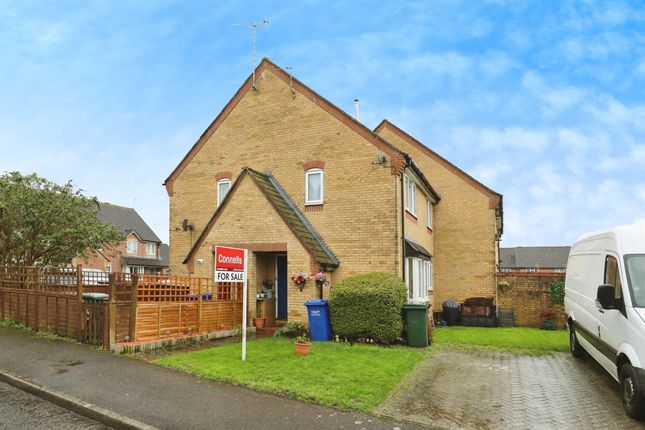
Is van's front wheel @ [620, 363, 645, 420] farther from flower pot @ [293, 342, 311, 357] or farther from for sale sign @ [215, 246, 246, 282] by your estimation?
for sale sign @ [215, 246, 246, 282]

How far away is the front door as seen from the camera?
52.9 ft

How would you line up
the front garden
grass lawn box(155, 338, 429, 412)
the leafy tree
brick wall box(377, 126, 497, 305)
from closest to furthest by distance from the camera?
1. grass lawn box(155, 338, 429, 412)
2. the front garden
3. the leafy tree
4. brick wall box(377, 126, 497, 305)

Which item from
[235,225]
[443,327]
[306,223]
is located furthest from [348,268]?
[443,327]

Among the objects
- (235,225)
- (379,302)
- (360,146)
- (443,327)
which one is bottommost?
(443,327)

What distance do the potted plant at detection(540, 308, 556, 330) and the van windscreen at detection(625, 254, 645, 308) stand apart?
12089 millimetres

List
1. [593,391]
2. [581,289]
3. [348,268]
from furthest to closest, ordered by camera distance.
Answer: [348,268] → [581,289] → [593,391]

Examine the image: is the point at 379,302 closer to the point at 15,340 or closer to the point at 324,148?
the point at 324,148

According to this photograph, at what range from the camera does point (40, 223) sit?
1820 cm

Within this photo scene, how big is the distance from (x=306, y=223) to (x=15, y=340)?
8.96 m

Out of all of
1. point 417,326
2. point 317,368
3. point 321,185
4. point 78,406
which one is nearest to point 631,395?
point 317,368

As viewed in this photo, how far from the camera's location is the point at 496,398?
788cm

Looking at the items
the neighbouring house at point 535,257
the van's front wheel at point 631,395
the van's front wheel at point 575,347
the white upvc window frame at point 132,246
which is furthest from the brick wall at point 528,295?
the neighbouring house at point 535,257

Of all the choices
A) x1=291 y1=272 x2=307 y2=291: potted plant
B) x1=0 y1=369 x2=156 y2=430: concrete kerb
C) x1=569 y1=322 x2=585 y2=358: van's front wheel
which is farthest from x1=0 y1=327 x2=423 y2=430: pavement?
x1=569 y1=322 x2=585 y2=358: van's front wheel

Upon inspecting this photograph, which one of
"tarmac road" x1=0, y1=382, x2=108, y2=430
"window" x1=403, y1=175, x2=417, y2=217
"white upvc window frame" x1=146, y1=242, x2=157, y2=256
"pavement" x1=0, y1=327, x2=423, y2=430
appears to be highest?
"window" x1=403, y1=175, x2=417, y2=217
